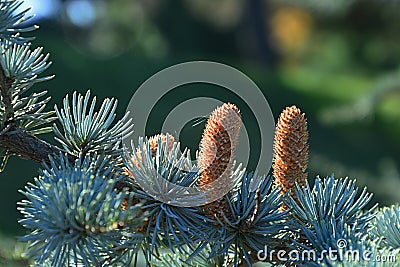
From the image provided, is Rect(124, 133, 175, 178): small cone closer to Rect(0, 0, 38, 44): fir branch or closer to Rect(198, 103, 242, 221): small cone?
Rect(198, 103, 242, 221): small cone

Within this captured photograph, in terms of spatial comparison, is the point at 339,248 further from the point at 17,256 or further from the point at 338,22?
the point at 338,22

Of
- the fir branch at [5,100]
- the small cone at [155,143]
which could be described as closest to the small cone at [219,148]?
the small cone at [155,143]

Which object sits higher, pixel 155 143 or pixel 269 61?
pixel 269 61

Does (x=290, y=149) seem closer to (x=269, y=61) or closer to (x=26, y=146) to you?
(x=26, y=146)

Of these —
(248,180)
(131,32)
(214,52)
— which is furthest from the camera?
(131,32)

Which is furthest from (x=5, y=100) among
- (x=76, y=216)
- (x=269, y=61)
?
(x=269, y=61)

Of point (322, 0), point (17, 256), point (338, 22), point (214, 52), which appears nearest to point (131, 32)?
point (214, 52)
